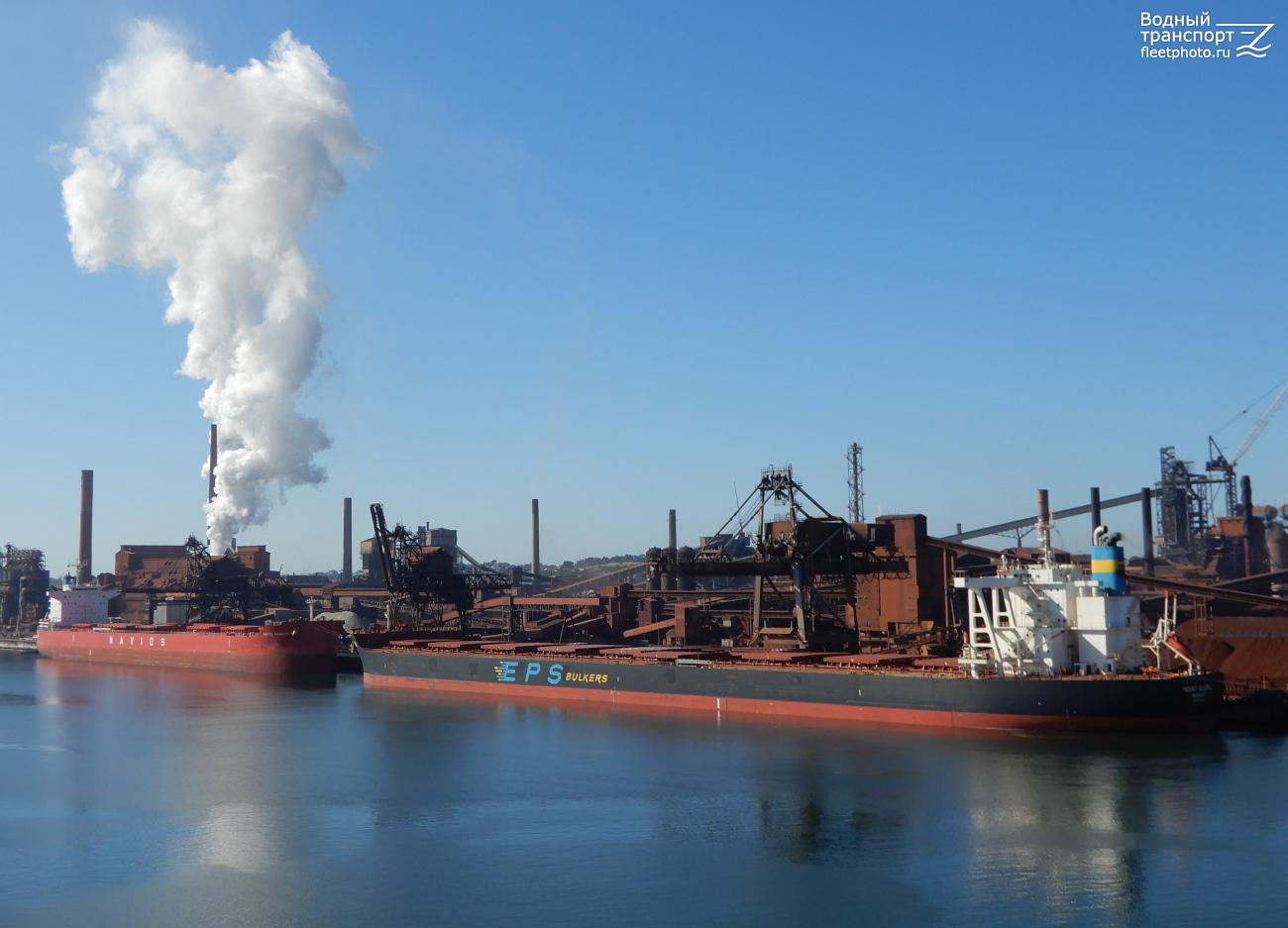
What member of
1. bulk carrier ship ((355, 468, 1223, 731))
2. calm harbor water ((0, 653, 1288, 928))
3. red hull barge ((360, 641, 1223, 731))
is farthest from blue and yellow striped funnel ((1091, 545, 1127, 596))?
calm harbor water ((0, 653, 1288, 928))

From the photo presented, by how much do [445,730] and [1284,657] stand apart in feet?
107

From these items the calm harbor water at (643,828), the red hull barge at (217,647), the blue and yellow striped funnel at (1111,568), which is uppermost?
the blue and yellow striped funnel at (1111,568)

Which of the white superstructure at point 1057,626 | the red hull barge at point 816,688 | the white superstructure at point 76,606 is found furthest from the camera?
the white superstructure at point 76,606

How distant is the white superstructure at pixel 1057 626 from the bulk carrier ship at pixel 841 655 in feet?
0.16

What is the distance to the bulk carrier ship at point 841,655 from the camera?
37.4 metres

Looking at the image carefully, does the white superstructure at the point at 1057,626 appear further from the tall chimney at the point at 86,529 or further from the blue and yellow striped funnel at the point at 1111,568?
the tall chimney at the point at 86,529

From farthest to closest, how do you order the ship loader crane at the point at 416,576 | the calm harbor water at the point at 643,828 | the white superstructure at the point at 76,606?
the white superstructure at the point at 76,606
the ship loader crane at the point at 416,576
the calm harbor water at the point at 643,828

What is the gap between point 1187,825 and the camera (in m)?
26.0

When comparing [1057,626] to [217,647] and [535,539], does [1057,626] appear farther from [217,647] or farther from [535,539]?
[535,539]

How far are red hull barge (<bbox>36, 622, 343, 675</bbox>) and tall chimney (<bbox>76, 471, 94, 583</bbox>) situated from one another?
25721mm

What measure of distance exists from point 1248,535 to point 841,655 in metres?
43.4

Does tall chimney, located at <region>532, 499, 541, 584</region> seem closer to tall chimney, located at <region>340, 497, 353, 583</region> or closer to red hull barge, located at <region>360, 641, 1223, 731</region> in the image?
tall chimney, located at <region>340, 497, 353, 583</region>

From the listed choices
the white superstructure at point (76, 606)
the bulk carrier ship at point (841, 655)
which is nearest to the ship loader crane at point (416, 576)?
the bulk carrier ship at point (841, 655)

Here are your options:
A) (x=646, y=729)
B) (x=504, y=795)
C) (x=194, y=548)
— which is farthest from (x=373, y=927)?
(x=194, y=548)
